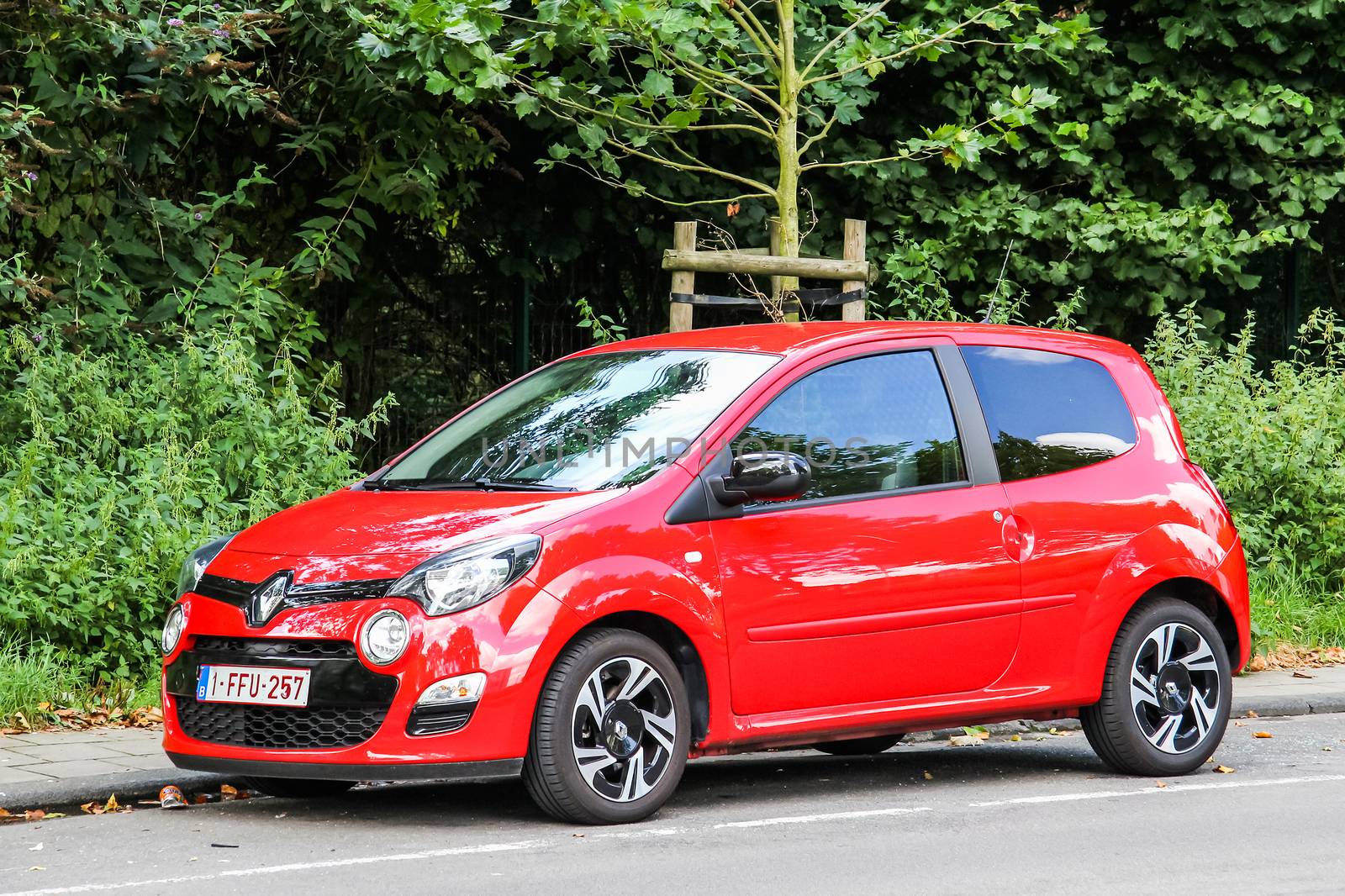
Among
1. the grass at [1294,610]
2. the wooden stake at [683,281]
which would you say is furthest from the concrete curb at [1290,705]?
the wooden stake at [683,281]

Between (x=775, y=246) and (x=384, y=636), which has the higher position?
(x=775, y=246)

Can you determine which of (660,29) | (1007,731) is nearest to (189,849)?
(1007,731)

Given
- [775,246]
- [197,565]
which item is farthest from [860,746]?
[775,246]

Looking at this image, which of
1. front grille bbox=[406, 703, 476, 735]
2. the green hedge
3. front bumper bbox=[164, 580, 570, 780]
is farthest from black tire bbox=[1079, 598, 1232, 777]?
the green hedge

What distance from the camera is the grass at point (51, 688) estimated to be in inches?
327

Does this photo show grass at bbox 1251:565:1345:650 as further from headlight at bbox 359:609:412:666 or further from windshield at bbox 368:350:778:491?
headlight at bbox 359:609:412:666

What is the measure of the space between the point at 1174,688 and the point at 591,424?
9.03 ft

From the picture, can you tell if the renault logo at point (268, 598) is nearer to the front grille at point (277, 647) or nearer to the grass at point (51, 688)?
the front grille at point (277, 647)

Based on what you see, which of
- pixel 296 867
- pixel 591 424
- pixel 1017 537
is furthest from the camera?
pixel 1017 537

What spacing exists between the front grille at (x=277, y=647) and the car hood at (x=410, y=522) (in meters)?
0.32

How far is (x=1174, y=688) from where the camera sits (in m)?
7.65

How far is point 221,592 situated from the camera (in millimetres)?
6457

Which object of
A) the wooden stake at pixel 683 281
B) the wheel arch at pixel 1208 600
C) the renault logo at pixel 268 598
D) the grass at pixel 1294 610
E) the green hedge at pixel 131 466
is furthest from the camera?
the grass at pixel 1294 610

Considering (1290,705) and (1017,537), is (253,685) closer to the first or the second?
(1017,537)
